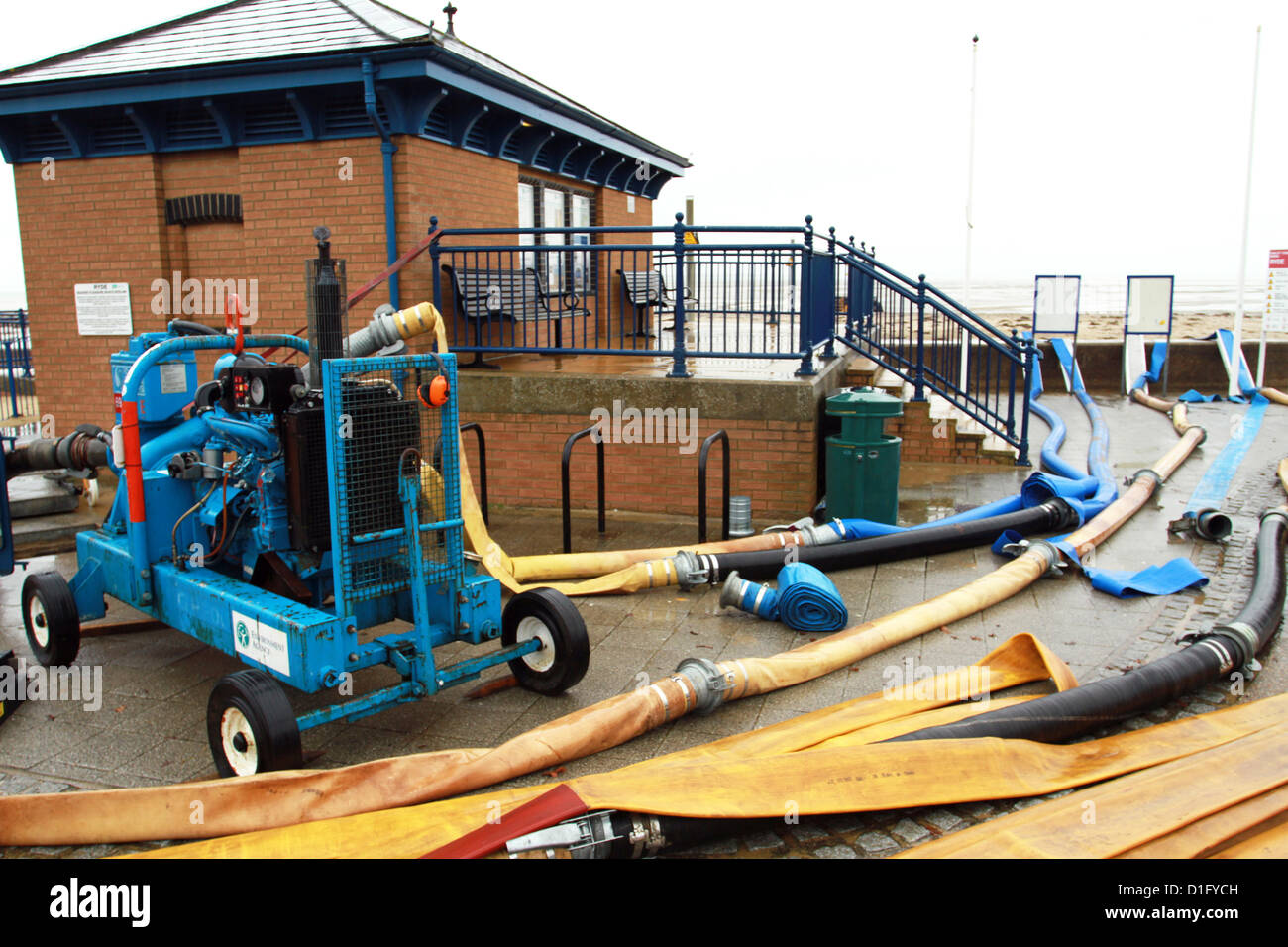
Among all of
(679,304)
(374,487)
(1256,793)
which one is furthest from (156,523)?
(1256,793)

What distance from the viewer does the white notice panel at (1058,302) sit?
1781 cm

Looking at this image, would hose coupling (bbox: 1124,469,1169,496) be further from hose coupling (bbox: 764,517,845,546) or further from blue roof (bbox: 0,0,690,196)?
blue roof (bbox: 0,0,690,196)

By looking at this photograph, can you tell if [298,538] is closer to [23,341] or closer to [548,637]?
[548,637]

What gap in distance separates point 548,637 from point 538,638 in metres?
0.05

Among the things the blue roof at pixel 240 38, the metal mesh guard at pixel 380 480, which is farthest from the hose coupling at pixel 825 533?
the blue roof at pixel 240 38

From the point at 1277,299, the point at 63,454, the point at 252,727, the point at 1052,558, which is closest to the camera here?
the point at 252,727

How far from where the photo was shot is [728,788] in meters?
3.49

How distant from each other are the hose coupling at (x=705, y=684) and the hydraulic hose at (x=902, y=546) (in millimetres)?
1962

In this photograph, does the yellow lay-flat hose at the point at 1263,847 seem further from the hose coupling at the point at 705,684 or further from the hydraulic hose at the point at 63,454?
the hydraulic hose at the point at 63,454

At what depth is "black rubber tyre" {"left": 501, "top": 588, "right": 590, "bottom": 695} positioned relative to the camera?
183 inches

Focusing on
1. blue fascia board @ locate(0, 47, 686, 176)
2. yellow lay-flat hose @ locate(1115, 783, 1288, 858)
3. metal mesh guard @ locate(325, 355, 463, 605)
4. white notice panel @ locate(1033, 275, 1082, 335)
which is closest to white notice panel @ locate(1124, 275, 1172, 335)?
white notice panel @ locate(1033, 275, 1082, 335)
